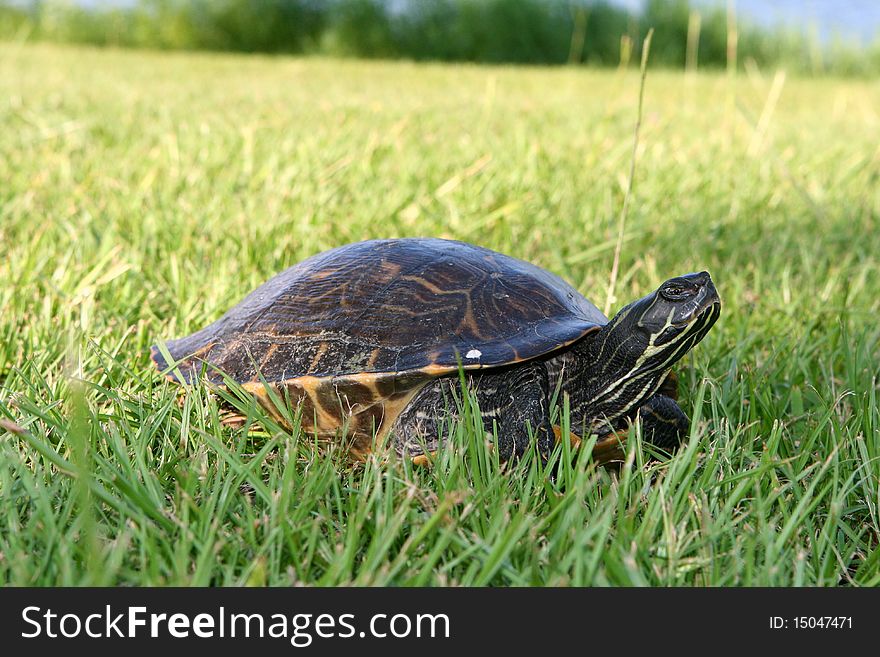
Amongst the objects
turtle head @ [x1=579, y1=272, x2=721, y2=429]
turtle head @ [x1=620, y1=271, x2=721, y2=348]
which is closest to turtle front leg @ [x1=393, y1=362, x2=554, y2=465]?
turtle head @ [x1=579, y1=272, x2=721, y2=429]

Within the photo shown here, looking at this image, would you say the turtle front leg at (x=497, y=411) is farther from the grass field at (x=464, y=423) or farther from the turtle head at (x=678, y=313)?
the turtle head at (x=678, y=313)

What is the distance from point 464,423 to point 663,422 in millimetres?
472

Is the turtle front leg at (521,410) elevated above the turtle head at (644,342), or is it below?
below

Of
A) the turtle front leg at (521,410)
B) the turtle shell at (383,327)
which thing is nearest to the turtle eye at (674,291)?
the turtle shell at (383,327)

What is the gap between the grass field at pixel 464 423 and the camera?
1225mm

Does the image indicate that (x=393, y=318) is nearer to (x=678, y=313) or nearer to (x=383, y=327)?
(x=383, y=327)

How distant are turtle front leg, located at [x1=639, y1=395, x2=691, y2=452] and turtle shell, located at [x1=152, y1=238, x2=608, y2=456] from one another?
21cm

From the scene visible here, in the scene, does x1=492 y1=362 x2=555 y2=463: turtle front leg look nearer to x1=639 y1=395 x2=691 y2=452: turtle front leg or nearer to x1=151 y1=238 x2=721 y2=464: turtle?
x1=151 y1=238 x2=721 y2=464: turtle

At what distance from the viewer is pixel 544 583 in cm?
119

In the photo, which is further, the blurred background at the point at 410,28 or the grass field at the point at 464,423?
the blurred background at the point at 410,28

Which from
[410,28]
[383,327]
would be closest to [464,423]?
[383,327]

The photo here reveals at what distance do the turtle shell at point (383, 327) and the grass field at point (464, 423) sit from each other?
139 millimetres
